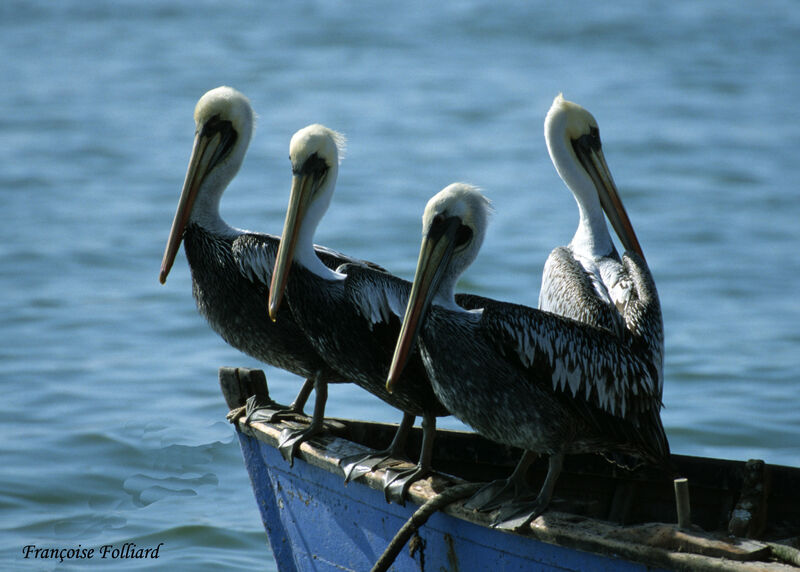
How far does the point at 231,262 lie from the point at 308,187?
0.44 m

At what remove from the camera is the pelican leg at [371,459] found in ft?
14.3

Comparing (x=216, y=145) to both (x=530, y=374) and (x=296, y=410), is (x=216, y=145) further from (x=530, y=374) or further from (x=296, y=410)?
(x=530, y=374)

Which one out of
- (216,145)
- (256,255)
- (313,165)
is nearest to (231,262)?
(256,255)

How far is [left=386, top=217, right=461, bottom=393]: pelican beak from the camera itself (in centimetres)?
388

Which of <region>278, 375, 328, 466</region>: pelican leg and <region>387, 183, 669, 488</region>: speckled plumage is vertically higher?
<region>387, 183, 669, 488</region>: speckled plumage

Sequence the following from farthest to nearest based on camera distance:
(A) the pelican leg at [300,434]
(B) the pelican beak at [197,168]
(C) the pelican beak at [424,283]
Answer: (B) the pelican beak at [197,168] → (A) the pelican leg at [300,434] → (C) the pelican beak at [424,283]

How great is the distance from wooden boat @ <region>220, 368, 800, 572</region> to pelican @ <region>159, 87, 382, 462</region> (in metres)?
0.23

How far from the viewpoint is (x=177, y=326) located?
10.0m

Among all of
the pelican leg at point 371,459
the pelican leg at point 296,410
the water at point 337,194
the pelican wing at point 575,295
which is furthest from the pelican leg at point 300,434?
the water at point 337,194

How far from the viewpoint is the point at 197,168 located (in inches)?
205

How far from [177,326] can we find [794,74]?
12.1 m

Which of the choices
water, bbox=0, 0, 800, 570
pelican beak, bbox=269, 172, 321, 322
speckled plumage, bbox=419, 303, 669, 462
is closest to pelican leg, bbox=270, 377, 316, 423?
pelican beak, bbox=269, 172, 321, 322

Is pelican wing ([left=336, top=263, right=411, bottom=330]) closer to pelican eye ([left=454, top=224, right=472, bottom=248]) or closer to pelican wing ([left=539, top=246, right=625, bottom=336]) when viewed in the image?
pelican eye ([left=454, top=224, right=472, bottom=248])

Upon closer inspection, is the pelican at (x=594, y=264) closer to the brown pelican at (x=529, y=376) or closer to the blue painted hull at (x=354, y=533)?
the brown pelican at (x=529, y=376)
